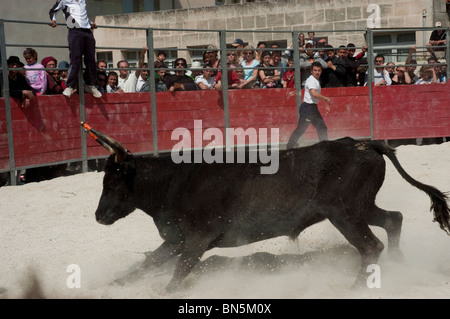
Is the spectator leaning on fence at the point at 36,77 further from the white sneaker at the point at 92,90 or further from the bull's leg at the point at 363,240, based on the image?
the bull's leg at the point at 363,240

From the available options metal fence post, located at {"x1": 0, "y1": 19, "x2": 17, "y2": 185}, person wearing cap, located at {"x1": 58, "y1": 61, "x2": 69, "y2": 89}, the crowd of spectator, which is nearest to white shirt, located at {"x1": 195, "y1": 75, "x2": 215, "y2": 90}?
the crowd of spectator

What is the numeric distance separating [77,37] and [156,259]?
15.2 feet

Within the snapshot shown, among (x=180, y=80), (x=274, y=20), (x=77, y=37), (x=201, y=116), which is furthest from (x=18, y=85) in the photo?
(x=274, y=20)

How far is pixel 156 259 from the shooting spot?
4.59 m

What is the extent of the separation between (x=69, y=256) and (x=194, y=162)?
1.30 metres

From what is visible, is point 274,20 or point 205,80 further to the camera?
point 274,20

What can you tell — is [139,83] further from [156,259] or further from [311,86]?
[156,259]

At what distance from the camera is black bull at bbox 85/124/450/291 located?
4.45 metres

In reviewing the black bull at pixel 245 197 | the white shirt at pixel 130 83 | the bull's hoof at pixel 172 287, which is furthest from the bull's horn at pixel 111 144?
the white shirt at pixel 130 83

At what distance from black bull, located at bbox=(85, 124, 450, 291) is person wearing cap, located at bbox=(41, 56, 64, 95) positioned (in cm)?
453
